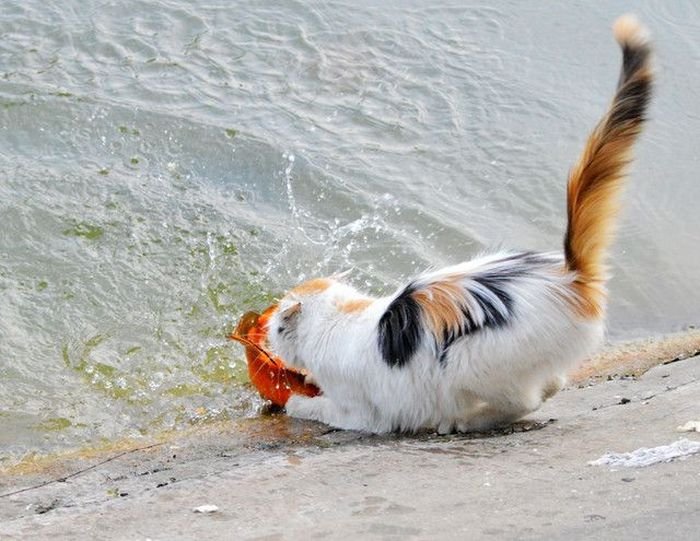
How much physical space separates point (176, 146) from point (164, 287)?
1.85 metres

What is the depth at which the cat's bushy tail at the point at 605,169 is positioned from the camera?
475cm

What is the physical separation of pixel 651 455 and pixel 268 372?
2.52m

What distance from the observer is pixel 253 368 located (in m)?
6.08

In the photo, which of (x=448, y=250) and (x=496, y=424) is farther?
(x=448, y=250)

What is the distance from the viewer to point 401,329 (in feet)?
16.7

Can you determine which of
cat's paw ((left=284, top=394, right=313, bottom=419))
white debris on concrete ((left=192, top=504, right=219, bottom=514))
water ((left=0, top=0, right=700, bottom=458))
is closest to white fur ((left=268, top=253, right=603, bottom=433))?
cat's paw ((left=284, top=394, right=313, bottom=419))

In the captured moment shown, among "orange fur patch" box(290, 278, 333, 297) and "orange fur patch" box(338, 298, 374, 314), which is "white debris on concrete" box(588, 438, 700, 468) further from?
"orange fur patch" box(290, 278, 333, 297)

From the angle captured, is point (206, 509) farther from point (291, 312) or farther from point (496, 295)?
point (291, 312)

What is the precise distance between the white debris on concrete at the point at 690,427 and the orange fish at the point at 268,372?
6.91 feet

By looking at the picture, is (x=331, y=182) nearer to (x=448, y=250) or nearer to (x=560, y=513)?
(x=448, y=250)

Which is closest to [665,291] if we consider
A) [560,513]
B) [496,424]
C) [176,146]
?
[496,424]

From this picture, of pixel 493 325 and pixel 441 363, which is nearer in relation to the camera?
pixel 493 325

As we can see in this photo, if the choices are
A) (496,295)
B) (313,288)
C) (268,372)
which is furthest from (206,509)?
(268,372)

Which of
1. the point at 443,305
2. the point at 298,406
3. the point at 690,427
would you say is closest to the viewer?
the point at 690,427
